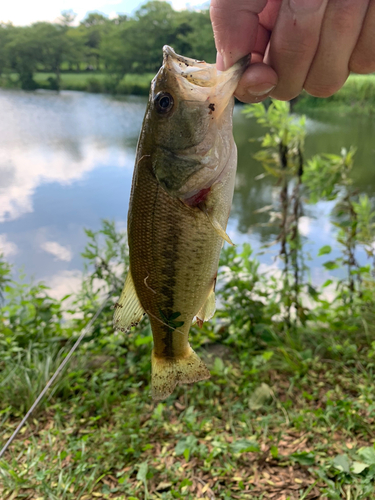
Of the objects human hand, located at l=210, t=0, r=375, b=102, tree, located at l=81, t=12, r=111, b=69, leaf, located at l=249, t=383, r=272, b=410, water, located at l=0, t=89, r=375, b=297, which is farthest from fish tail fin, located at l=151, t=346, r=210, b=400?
tree, located at l=81, t=12, r=111, b=69

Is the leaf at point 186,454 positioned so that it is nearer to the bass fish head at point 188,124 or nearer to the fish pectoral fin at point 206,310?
the fish pectoral fin at point 206,310

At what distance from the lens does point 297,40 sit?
117cm

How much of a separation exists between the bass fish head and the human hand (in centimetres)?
9

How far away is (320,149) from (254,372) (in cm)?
814

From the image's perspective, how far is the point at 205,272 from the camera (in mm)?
1329

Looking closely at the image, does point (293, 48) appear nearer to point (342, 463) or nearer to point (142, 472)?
point (342, 463)

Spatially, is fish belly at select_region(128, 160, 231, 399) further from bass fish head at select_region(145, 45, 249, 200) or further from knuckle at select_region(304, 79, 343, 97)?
knuckle at select_region(304, 79, 343, 97)

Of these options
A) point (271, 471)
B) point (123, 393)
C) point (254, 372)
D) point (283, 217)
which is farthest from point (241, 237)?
point (271, 471)

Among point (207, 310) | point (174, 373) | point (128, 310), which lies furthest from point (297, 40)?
point (174, 373)

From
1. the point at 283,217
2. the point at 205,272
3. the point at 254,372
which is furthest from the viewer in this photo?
the point at 283,217

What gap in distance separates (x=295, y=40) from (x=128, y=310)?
1.14 metres

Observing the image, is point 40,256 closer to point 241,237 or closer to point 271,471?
point 241,237

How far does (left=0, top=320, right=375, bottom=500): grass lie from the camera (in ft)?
7.21

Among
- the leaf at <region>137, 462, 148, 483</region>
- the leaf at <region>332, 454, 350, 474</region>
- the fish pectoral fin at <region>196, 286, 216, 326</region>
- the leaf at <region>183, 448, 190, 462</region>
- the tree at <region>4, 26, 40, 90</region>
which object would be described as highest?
the tree at <region>4, 26, 40, 90</region>
